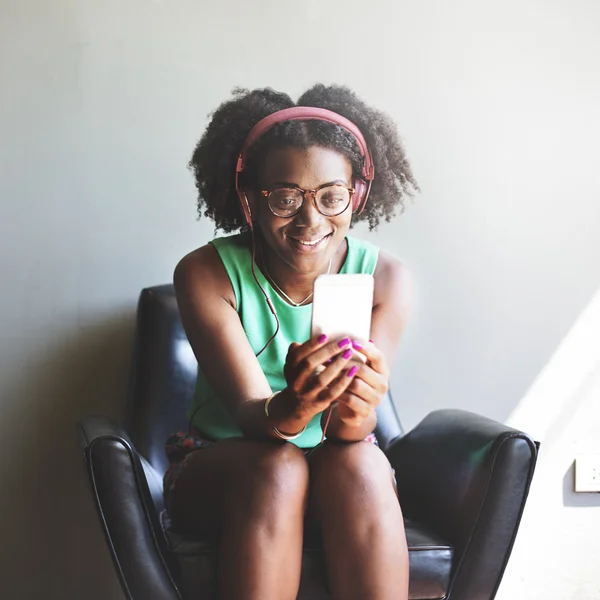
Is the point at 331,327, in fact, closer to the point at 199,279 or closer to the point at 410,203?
the point at 199,279

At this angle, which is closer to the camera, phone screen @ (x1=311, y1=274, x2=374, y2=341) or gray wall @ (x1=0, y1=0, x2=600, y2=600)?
phone screen @ (x1=311, y1=274, x2=374, y2=341)

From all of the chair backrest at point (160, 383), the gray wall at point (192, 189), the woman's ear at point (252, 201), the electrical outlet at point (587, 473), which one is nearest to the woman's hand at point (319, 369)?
the woman's ear at point (252, 201)

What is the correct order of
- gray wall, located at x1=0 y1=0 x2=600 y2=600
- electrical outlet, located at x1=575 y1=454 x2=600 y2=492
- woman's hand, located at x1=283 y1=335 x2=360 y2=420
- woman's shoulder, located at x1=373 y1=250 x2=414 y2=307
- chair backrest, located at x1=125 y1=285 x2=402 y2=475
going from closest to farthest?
woman's hand, located at x1=283 y1=335 x2=360 y2=420 → woman's shoulder, located at x1=373 y1=250 x2=414 y2=307 → chair backrest, located at x1=125 y1=285 x2=402 y2=475 → gray wall, located at x1=0 y1=0 x2=600 y2=600 → electrical outlet, located at x1=575 y1=454 x2=600 y2=492

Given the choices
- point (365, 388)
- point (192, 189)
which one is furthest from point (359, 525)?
point (192, 189)

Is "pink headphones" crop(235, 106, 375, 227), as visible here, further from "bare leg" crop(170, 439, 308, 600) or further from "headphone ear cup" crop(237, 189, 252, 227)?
"bare leg" crop(170, 439, 308, 600)

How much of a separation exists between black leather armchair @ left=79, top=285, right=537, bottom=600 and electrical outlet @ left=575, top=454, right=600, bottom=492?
0.53m

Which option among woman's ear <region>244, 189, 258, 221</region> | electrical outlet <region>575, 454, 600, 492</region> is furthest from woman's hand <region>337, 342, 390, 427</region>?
electrical outlet <region>575, 454, 600, 492</region>

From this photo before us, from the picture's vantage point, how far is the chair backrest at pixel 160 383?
5.03ft

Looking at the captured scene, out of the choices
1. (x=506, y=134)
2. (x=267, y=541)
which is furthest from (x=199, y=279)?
(x=506, y=134)

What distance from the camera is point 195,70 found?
5.62 ft

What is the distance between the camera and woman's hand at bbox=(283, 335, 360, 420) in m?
1.03

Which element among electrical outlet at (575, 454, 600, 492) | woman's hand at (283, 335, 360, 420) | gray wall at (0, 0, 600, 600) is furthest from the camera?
electrical outlet at (575, 454, 600, 492)

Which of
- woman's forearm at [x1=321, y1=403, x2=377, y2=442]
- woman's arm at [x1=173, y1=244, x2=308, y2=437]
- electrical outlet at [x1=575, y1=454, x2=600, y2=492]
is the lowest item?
electrical outlet at [x1=575, y1=454, x2=600, y2=492]

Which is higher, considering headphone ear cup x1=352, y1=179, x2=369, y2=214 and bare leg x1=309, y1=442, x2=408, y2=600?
headphone ear cup x1=352, y1=179, x2=369, y2=214
